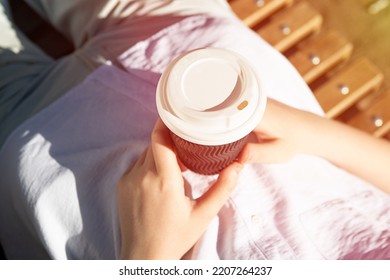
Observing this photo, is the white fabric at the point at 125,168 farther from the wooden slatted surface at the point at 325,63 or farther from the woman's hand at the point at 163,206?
the wooden slatted surface at the point at 325,63

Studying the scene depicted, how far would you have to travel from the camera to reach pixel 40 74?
3.21ft

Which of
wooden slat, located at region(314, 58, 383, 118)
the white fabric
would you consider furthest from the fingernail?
wooden slat, located at region(314, 58, 383, 118)

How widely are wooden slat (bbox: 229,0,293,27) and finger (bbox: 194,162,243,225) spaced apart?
0.58 m

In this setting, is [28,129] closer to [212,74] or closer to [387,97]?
[212,74]

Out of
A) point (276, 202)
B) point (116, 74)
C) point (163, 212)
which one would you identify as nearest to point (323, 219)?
point (276, 202)

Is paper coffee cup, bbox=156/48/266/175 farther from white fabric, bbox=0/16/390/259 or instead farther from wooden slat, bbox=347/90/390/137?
wooden slat, bbox=347/90/390/137

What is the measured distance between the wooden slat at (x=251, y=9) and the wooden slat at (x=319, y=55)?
11 cm

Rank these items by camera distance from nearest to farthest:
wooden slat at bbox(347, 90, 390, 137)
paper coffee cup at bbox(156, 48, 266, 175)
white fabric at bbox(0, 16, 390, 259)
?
paper coffee cup at bbox(156, 48, 266, 175), white fabric at bbox(0, 16, 390, 259), wooden slat at bbox(347, 90, 390, 137)

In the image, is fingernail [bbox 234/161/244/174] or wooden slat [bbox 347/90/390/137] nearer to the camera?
fingernail [bbox 234/161/244/174]

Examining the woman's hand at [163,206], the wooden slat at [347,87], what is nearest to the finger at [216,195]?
the woman's hand at [163,206]

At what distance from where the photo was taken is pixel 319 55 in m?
1.15

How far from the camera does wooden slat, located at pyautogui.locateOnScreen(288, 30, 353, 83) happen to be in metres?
1.14

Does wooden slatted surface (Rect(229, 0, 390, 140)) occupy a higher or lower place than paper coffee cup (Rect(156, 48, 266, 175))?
lower

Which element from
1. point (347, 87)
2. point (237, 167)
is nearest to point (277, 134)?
point (237, 167)
